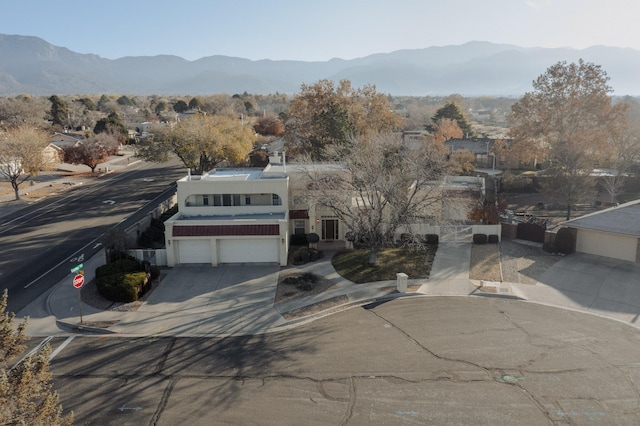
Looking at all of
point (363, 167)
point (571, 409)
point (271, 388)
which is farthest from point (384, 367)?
point (363, 167)

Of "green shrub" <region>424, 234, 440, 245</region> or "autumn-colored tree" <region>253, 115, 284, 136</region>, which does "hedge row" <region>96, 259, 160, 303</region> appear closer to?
"green shrub" <region>424, 234, 440, 245</region>

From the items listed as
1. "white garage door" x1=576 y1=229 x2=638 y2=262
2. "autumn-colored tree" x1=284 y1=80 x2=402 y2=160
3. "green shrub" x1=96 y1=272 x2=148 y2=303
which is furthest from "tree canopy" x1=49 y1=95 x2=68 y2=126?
"white garage door" x1=576 y1=229 x2=638 y2=262

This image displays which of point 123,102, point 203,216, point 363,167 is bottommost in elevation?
point 203,216

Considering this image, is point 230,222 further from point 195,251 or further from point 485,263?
point 485,263

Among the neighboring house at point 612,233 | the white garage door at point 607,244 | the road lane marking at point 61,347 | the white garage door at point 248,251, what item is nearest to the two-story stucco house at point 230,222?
the white garage door at point 248,251

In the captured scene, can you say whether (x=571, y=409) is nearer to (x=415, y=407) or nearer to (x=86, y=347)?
(x=415, y=407)

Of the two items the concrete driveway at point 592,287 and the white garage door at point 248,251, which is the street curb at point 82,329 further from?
the concrete driveway at point 592,287

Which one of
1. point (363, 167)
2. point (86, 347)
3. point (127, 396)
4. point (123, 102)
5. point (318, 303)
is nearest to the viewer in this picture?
point (127, 396)

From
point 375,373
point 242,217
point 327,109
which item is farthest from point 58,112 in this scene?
point 375,373
